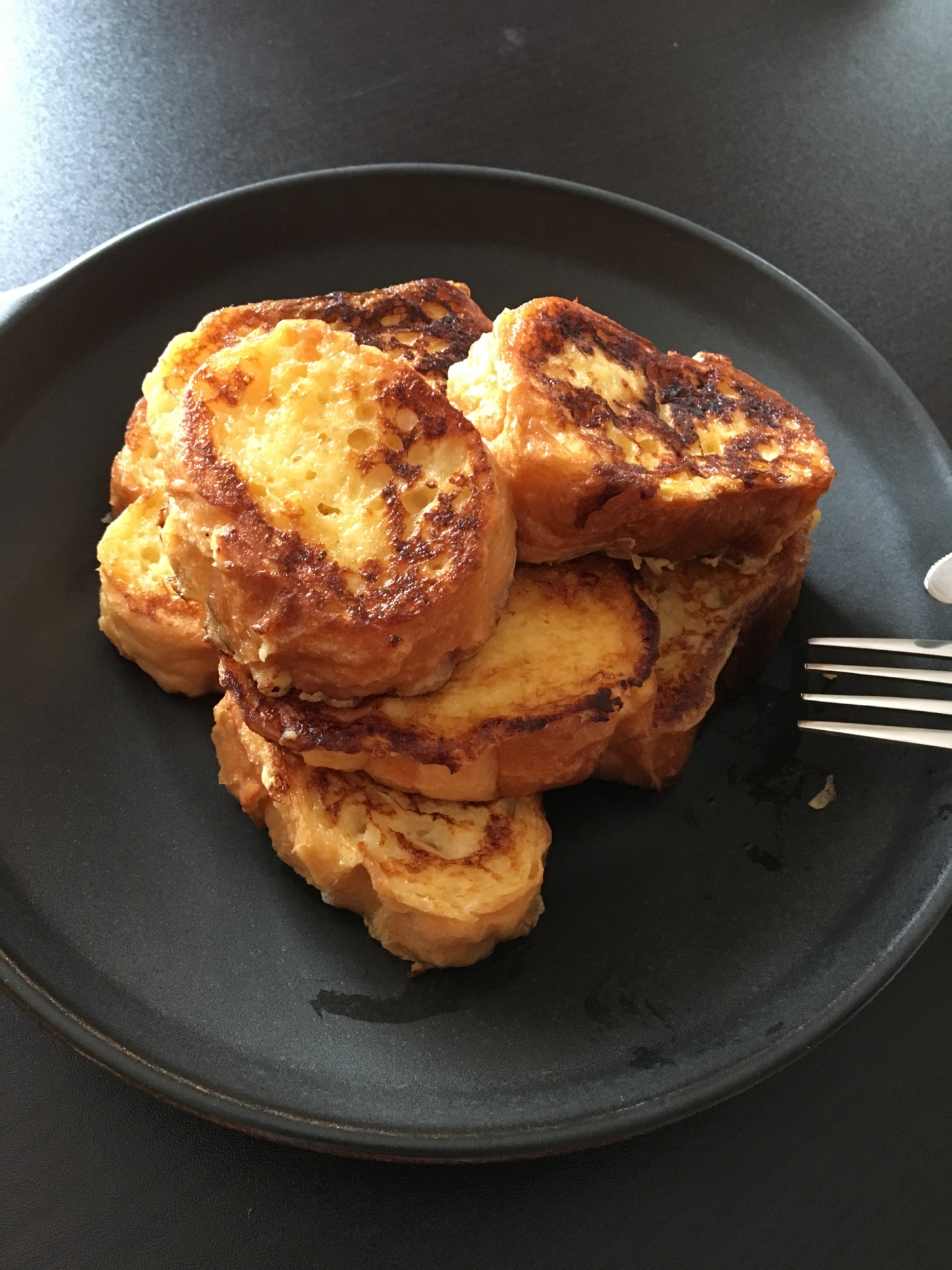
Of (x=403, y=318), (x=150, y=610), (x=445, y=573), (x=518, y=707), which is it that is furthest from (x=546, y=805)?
(x=403, y=318)

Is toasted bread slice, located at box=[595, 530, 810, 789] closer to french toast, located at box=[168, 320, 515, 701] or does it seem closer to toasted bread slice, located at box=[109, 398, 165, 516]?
french toast, located at box=[168, 320, 515, 701]

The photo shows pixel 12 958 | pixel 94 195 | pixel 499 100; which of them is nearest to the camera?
pixel 12 958

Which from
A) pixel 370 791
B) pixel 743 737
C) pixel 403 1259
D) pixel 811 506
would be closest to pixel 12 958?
pixel 370 791

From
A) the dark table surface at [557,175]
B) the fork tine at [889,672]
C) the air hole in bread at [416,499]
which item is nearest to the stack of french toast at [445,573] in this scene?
the air hole in bread at [416,499]

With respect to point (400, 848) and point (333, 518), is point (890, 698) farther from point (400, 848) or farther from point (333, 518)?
point (333, 518)

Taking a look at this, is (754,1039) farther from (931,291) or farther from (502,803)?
(931,291)

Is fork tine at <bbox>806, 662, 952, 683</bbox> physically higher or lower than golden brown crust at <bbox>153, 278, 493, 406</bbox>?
lower

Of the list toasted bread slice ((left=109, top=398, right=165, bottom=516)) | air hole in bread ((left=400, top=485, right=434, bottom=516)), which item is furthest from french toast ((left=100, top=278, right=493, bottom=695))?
air hole in bread ((left=400, top=485, right=434, bottom=516))
